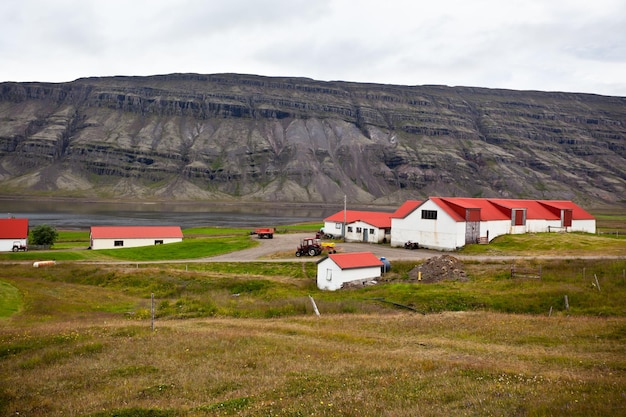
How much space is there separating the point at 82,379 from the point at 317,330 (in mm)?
12263

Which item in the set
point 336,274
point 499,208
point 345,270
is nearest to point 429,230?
point 499,208

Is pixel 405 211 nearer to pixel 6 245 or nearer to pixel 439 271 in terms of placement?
pixel 439 271

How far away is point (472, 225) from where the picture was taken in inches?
2376

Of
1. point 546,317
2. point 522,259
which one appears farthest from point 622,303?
point 522,259

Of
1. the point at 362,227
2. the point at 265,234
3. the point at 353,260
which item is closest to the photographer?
the point at 353,260

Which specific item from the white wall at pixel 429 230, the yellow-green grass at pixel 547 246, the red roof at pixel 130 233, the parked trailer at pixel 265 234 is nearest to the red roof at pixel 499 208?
the white wall at pixel 429 230

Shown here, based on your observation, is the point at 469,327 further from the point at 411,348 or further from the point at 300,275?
the point at 300,275

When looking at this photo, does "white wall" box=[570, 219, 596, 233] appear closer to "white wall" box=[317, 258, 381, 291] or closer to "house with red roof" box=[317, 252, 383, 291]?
"house with red roof" box=[317, 252, 383, 291]

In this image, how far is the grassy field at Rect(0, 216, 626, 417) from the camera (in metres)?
12.5

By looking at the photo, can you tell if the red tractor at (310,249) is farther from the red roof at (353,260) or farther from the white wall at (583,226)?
the white wall at (583,226)

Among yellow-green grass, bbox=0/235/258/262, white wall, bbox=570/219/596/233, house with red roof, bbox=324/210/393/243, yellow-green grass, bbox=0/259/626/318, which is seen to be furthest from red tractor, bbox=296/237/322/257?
white wall, bbox=570/219/596/233

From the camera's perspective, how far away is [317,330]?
2489 centimetres

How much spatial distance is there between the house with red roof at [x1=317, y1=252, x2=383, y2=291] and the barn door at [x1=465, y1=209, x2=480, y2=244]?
61.3 feet

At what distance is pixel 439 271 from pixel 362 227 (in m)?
29.4
